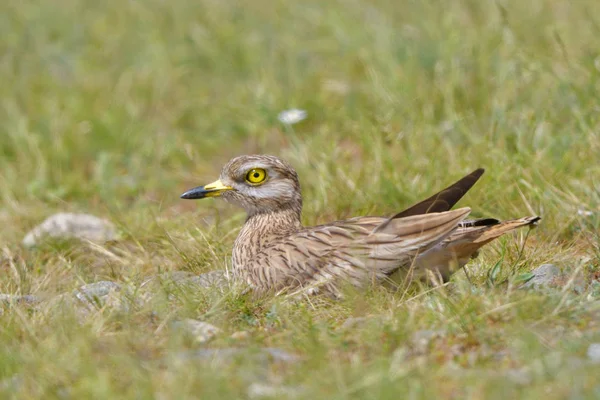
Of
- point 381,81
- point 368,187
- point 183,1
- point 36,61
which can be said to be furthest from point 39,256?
point 183,1

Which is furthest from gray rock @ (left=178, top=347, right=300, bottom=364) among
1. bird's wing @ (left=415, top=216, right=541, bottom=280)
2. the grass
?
bird's wing @ (left=415, top=216, right=541, bottom=280)

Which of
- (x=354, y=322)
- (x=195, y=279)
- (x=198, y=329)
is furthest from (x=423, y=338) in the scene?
(x=195, y=279)

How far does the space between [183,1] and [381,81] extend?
12.1 ft

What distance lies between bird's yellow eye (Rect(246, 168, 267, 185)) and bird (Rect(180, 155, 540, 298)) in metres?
0.28

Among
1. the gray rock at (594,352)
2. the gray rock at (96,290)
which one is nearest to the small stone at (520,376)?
the gray rock at (594,352)

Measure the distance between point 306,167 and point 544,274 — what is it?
237 cm

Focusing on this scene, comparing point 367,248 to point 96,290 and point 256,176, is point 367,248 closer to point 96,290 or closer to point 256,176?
point 256,176

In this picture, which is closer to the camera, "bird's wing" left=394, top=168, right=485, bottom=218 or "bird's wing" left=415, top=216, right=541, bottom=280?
"bird's wing" left=415, top=216, right=541, bottom=280

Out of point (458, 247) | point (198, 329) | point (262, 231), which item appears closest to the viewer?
point (198, 329)

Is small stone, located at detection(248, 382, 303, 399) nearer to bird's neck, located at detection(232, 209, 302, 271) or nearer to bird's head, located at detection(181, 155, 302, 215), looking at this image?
bird's neck, located at detection(232, 209, 302, 271)

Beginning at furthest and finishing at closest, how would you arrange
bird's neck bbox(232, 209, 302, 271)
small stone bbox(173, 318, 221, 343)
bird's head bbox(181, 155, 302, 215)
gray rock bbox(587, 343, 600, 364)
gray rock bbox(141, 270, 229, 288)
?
bird's head bbox(181, 155, 302, 215), bird's neck bbox(232, 209, 302, 271), gray rock bbox(141, 270, 229, 288), small stone bbox(173, 318, 221, 343), gray rock bbox(587, 343, 600, 364)

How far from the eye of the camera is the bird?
17.1 feet

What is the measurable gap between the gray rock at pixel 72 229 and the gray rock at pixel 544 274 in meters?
2.78

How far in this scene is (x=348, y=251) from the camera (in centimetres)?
539
